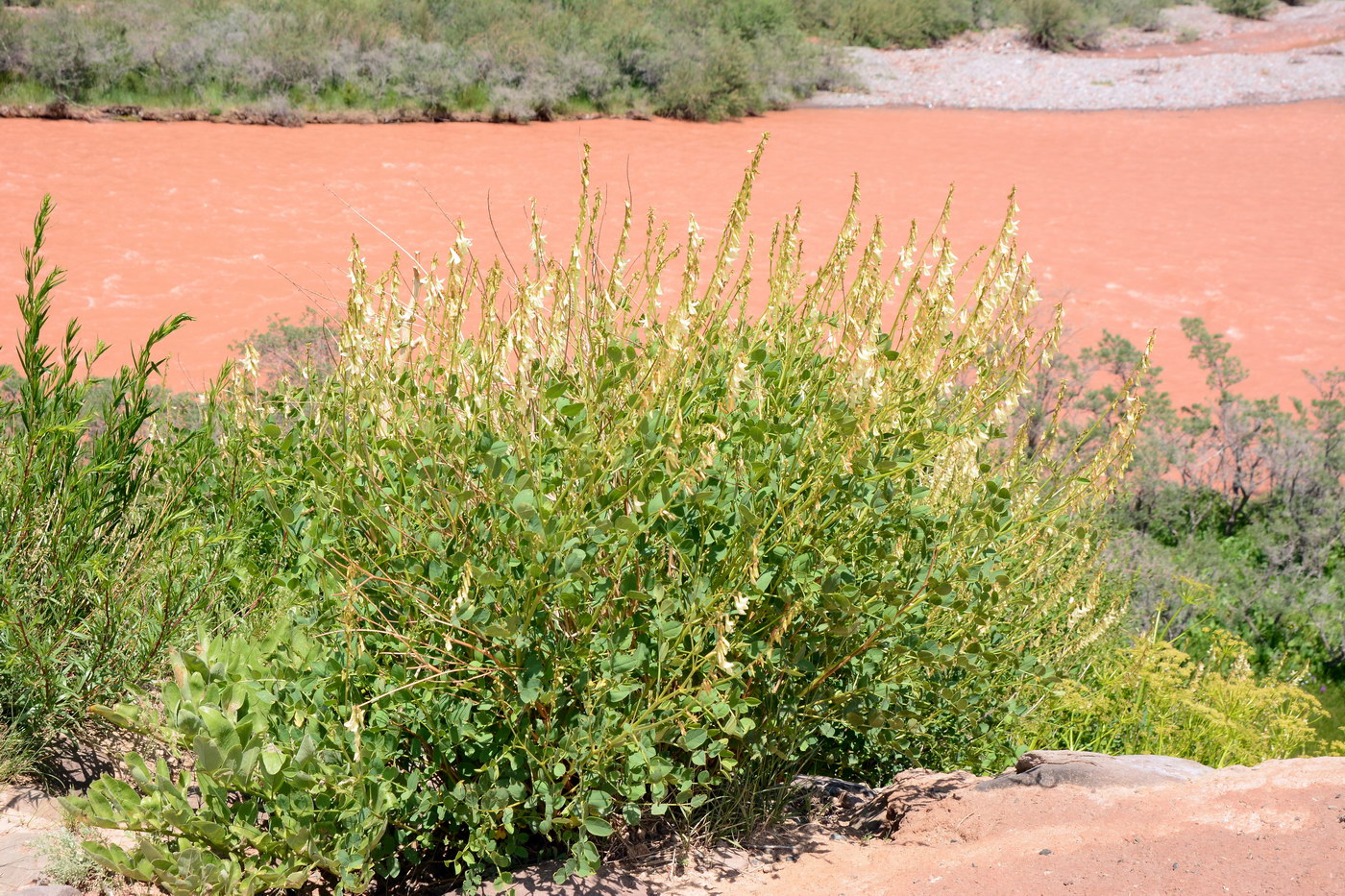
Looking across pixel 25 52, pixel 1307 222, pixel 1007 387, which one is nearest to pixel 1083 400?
pixel 1007 387

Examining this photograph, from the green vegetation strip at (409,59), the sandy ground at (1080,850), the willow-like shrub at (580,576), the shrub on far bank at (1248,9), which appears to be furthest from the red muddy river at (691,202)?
the shrub on far bank at (1248,9)

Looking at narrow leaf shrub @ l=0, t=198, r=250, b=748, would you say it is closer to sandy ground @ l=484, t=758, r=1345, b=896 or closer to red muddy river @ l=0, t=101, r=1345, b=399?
sandy ground @ l=484, t=758, r=1345, b=896

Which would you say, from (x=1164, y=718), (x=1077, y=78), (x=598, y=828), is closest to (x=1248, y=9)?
(x=1077, y=78)

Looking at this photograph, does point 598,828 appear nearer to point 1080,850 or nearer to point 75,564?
point 1080,850

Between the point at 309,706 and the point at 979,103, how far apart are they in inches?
741

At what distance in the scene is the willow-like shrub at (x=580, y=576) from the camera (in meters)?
2.21

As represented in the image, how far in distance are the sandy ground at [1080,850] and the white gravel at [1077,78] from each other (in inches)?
672

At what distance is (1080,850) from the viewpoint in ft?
8.16

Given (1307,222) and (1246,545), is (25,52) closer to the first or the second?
(1246,545)

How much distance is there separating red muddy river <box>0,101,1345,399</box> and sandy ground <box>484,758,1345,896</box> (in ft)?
17.7

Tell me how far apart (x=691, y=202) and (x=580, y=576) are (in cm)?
1023

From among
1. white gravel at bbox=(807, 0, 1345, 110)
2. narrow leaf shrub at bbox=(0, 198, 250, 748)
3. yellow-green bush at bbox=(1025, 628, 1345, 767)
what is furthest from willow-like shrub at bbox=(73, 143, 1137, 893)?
white gravel at bbox=(807, 0, 1345, 110)

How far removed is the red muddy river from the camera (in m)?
9.02

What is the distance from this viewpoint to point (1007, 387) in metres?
2.70
